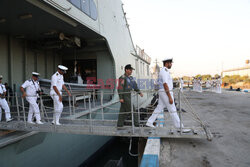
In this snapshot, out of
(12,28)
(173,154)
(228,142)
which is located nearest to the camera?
(173,154)

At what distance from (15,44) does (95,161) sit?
6.25 metres

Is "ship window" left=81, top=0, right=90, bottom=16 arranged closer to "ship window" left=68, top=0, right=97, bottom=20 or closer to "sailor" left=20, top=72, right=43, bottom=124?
"ship window" left=68, top=0, right=97, bottom=20

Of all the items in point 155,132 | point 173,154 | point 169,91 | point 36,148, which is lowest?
point 36,148

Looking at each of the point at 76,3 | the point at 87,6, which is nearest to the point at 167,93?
the point at 76,3

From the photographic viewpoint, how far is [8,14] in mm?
4766

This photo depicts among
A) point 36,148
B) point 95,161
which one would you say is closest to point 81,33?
point 36,148

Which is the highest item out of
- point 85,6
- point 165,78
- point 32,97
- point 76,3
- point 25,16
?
point 85,6

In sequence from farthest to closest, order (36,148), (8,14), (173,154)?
1. (8,14)
2. (36,148)
3. (173,154)

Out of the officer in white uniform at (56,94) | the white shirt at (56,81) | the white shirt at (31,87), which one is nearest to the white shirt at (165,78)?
the officer in white uniform at (56,94)

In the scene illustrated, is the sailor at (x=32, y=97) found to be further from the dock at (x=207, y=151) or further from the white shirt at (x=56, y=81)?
the dock at (x=207, y=151)

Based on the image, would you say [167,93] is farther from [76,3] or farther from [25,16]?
[25,16]

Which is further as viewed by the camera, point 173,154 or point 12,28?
point 12,28

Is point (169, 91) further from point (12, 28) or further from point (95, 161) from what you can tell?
point (12, 28)

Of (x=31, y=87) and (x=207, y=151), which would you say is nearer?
(x=207, y=151)
